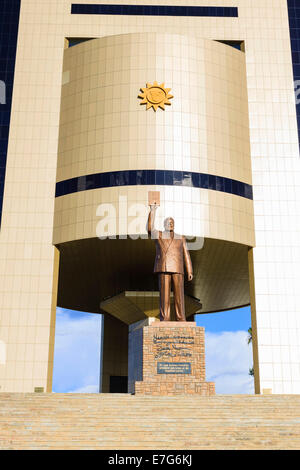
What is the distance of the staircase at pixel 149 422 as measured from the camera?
17.8 metres

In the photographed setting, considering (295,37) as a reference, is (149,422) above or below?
below

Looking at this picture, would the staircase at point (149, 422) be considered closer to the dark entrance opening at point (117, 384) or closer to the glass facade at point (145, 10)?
the dark entrance opening at point (117, 384)

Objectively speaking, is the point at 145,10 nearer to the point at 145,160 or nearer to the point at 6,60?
the point at 6,60

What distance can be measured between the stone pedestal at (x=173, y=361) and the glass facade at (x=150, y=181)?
33.3 feet

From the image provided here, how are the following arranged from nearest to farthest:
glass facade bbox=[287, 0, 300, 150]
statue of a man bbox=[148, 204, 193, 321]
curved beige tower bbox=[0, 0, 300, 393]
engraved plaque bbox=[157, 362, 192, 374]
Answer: engraved plaque bbox=[157, 362, 192, 374] → statue of a man bbox=[148, 204, 193, 321] → curved beige tower bbox=[0, 0, 300, 393] → glass facade bbox=[287, 0, 300, 150]

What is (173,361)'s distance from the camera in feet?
84.5

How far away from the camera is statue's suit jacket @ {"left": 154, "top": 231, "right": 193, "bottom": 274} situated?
28.0m

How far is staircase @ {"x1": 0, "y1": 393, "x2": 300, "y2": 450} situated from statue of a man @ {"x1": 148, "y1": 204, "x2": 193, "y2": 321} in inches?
256

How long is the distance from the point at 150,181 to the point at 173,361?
38.7 feet

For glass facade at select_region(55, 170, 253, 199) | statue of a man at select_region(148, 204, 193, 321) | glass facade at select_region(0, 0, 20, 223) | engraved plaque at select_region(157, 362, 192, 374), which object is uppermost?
glass facade at select_region(0, 0, 20, 223)

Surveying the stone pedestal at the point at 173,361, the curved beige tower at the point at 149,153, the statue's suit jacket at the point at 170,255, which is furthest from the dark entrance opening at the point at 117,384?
the stone pedestal at the point at 173,361

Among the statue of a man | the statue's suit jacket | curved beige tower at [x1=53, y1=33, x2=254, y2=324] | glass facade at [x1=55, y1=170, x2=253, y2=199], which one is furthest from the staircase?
glass facade at [x1=55, y1=170, x2=253, y2=199]

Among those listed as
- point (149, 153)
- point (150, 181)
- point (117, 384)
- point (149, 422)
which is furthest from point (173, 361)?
point (117, 384)

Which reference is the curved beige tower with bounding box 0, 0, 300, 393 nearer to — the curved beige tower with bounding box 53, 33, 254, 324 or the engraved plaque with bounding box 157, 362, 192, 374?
the curved beige tower with bounding box 53, 33, 254, 324
